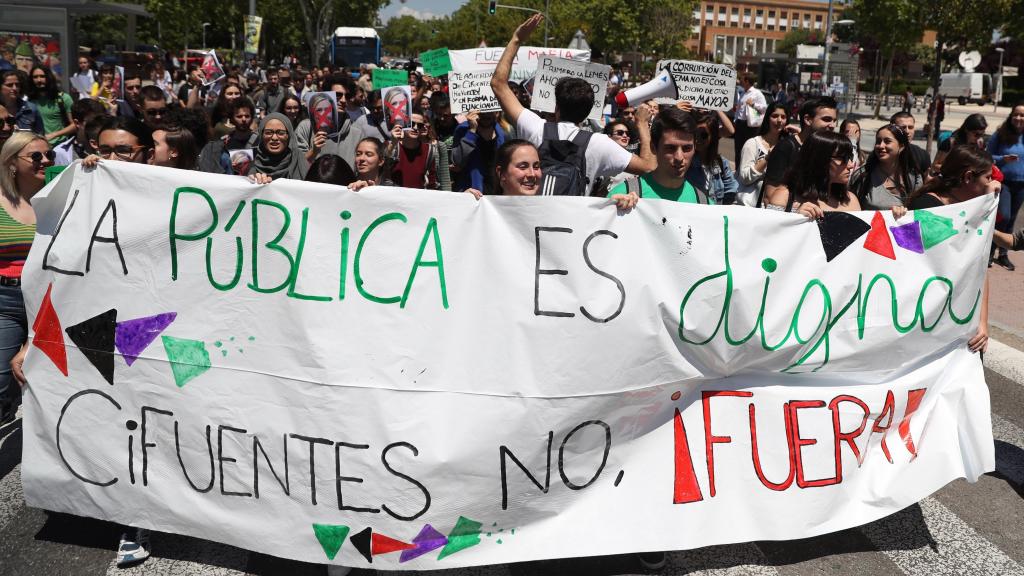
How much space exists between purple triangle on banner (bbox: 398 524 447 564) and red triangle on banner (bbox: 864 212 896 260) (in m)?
2.07

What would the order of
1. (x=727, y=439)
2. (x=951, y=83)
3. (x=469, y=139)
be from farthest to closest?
(x=951, y=83), (x=469, y=139), (x=727, y=439)

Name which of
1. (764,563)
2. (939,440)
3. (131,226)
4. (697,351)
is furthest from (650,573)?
(131,226)

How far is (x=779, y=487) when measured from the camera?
11.6 feet

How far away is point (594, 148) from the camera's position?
4641 millimetres

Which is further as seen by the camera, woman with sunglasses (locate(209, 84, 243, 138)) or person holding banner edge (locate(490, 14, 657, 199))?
woman with sunglasses (locate(209, 84, 243, 138))

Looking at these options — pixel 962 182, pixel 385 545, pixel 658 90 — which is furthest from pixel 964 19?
pixel 385 545

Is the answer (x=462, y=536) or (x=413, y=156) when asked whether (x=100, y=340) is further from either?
(x=413, y=156)

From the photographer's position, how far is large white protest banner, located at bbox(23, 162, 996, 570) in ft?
10.8

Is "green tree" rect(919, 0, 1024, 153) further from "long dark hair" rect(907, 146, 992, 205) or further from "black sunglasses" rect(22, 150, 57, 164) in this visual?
"black sunglasses" rect(22, 150, 57, 164)

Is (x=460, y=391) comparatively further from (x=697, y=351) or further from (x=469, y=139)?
(x=469, y=139)

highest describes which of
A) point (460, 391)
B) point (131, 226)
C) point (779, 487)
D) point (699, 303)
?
point (131, 226)

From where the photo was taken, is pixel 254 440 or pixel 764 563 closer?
pixel 254 440

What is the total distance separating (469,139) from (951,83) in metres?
45.8

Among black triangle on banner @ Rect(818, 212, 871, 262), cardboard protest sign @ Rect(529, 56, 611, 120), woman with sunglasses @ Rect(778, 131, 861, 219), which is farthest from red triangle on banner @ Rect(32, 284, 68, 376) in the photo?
cardboard protest sign @ Rect(529, 56, 611, 120)
